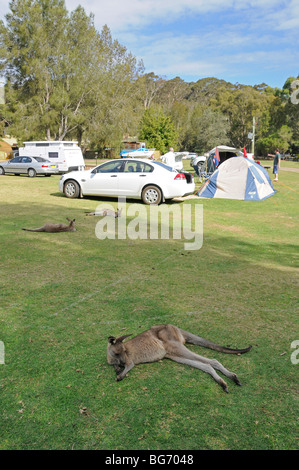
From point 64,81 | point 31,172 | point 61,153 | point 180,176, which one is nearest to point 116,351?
point 180,176

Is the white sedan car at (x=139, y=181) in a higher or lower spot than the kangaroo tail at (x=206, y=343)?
higher

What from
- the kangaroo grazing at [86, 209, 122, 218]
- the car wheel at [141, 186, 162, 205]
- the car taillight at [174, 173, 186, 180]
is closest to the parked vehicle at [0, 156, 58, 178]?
the car wheel at [141, 186, 162, 205]

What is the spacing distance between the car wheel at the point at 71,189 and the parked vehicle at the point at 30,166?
1077 centimetres

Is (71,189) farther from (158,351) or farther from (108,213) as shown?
(158,351)

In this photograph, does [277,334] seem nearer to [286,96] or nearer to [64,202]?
[64,202]

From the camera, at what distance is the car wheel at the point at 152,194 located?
12.3m

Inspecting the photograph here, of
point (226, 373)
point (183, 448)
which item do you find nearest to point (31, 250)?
point (226, 373)

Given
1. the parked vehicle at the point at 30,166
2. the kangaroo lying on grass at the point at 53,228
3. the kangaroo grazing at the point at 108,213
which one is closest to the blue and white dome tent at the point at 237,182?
the kangaroo grazing at the point at 108,213

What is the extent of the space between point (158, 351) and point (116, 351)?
15.9 inches

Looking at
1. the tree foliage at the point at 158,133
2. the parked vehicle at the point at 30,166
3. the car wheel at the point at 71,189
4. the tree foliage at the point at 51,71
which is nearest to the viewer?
the car wheel at the point at 71,189

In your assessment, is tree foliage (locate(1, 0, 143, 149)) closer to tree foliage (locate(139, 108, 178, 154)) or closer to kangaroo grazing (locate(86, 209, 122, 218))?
tree foliage (locate(139, 108, 178, 154))

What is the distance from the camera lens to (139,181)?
1242cm

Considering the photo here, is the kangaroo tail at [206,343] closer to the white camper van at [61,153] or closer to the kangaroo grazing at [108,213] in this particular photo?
the kangaroo grazing at [108,213]

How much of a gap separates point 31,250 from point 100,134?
114 ft
